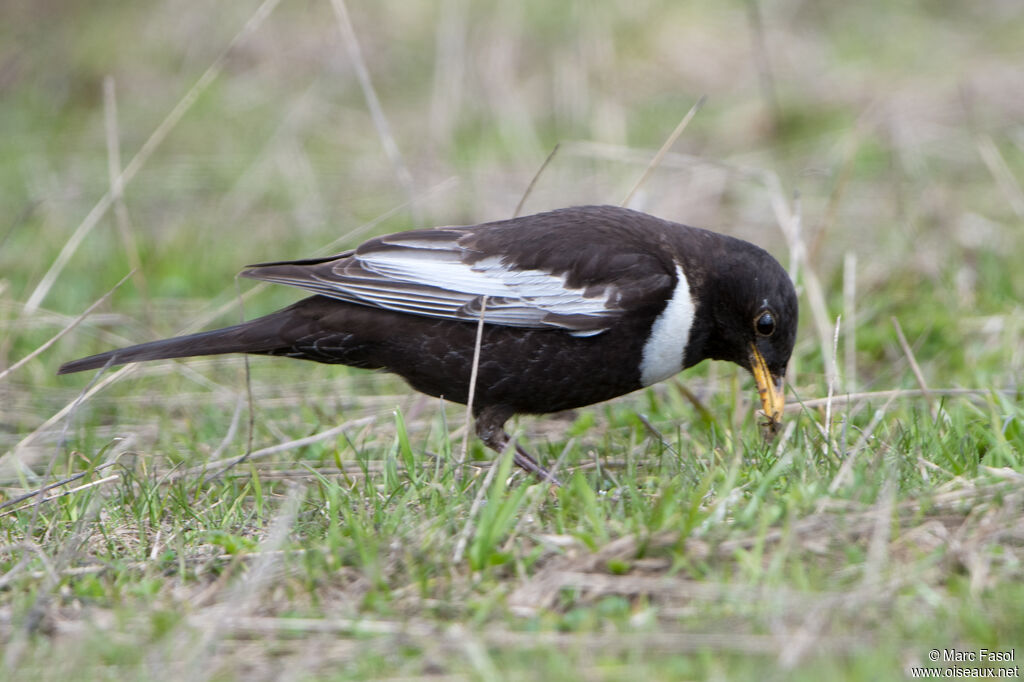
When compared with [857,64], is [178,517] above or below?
below

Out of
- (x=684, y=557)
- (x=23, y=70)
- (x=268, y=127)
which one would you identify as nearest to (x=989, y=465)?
(x=684, y=557)

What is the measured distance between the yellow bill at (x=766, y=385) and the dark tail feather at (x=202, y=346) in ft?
5.71

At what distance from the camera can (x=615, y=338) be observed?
157 inches

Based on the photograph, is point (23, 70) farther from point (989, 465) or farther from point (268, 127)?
point (989, 465)

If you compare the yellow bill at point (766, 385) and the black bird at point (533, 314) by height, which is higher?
the black bird at point (533, 314)

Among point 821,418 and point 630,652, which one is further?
point 821,418

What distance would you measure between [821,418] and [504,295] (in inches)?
50.4

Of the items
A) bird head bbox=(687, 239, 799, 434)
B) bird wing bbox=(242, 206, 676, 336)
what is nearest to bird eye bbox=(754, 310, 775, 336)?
→ bird head bbox=(687, 239, 799, 434)

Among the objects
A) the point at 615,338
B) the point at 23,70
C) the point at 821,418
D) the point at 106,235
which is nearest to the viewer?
the point at 615,338

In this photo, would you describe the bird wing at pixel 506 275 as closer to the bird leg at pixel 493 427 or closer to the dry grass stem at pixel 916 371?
the bird leg at pixel 493 427

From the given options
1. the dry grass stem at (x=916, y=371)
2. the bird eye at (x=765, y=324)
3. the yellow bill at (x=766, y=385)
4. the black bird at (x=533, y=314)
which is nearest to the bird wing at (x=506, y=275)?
the black bird at (x=533, y=314)

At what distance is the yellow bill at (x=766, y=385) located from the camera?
13.6 feet

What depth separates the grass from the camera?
2758mm

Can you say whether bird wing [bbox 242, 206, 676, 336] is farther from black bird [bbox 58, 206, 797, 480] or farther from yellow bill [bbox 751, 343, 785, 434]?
yellow bill [bbox 751, 343, 785, 434]
